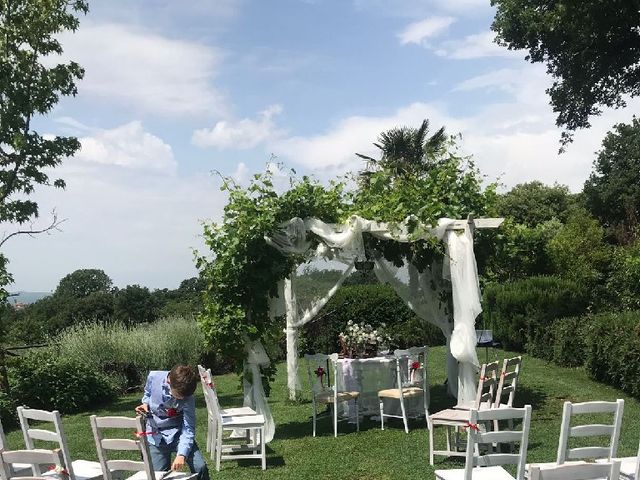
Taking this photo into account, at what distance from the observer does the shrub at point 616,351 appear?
9.56 meters

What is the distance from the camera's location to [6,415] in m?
10.2

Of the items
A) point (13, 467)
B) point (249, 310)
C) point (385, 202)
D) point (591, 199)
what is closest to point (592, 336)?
point (385, 202)

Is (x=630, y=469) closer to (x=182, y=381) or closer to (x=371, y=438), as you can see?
(x=182, y=381)

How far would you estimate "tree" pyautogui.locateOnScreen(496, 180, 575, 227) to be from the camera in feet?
94.5

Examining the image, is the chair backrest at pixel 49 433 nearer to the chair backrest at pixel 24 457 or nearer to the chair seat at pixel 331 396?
the chair backrest at pixel 24 457

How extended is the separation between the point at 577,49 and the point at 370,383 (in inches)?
461

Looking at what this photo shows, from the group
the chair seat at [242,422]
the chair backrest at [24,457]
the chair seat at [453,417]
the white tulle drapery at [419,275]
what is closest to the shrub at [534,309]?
the white tulle drapery at [419,275]

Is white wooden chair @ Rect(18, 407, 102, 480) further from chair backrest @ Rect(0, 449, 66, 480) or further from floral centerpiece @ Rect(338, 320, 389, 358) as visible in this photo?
floral centerpiece @ Rect(338, 320, 389, 358)

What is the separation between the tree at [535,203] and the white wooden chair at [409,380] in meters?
20.4

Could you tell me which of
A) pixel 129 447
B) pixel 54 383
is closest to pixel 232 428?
pixel 129 447

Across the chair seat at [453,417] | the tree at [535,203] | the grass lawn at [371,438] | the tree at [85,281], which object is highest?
the tree at [535,203]

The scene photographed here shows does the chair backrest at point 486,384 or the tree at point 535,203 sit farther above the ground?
the tree at point 535,203

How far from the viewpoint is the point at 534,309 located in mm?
14234

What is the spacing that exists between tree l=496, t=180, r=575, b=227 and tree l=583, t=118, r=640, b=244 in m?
1.07
